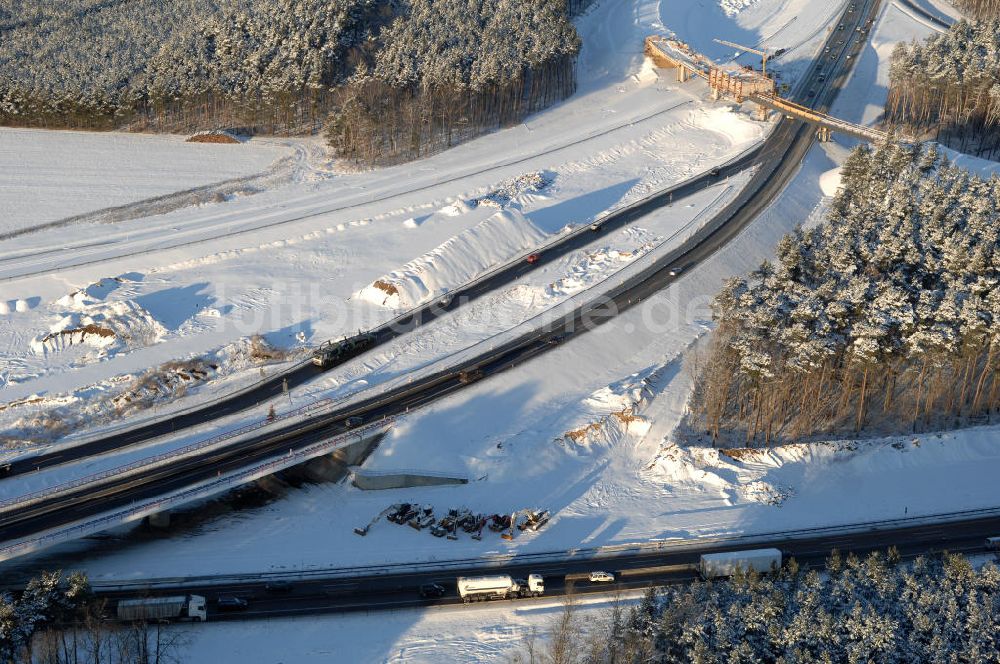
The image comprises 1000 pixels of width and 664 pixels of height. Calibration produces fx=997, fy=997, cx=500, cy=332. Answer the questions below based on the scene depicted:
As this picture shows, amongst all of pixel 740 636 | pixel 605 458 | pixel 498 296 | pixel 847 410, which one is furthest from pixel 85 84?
pixel 740 636

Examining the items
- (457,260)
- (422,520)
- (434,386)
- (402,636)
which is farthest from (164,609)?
(457,260)

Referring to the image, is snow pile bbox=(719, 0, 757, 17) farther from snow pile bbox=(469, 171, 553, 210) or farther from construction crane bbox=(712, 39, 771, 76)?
snow pile bbox=(469, 171, 553, 210)

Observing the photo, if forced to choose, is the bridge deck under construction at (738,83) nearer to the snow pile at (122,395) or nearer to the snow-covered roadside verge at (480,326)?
the snow-covered roadside verge at (480,326)

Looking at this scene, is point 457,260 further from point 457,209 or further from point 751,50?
point 751,50

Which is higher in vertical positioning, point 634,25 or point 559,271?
point 634,25

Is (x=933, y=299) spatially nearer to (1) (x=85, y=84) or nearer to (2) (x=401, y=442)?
(2) (x=401, y=442)

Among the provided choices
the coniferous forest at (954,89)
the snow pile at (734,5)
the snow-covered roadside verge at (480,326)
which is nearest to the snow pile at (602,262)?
the snow-covered roadside verge at (480,326)

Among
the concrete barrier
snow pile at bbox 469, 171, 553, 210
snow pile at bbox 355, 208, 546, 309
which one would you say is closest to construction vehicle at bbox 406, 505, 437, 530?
the concrete barrier
